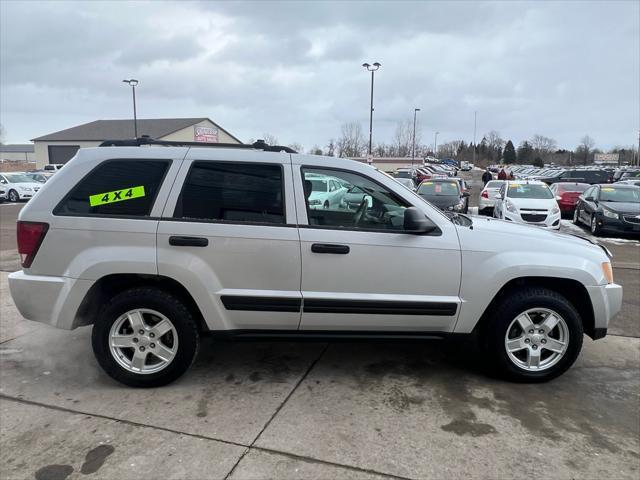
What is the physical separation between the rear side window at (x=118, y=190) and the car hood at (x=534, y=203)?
10837mm

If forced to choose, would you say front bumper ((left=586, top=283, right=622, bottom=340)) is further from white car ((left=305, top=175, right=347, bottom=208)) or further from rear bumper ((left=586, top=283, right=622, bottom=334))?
white car ((left=305, top=175, right=347, bottom=208))

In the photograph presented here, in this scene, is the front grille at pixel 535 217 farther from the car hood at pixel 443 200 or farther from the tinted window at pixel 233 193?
the tinted window at pixel 233 193

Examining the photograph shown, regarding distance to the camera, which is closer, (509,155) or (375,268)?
(375,268)

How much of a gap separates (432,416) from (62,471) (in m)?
2.37

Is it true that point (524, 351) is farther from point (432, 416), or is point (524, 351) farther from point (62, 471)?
point (62, 471)

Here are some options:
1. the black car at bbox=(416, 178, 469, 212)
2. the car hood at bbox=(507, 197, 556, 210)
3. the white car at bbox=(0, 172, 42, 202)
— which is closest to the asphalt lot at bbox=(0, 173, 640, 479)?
the car hood at bbox=(507, 197, 556, 210)

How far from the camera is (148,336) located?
3.62 metres

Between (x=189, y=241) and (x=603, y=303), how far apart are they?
10.8 ft

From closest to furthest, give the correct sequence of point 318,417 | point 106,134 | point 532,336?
point 318,417 → point 532,336 → point 106,134

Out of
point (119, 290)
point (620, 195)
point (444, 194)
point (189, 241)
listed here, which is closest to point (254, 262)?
point (189, 241)

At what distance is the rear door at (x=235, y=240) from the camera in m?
3.51

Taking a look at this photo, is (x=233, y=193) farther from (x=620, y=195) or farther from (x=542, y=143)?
(x=542, y=143)

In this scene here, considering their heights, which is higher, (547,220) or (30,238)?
(30,238)

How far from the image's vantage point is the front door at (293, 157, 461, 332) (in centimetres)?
353
